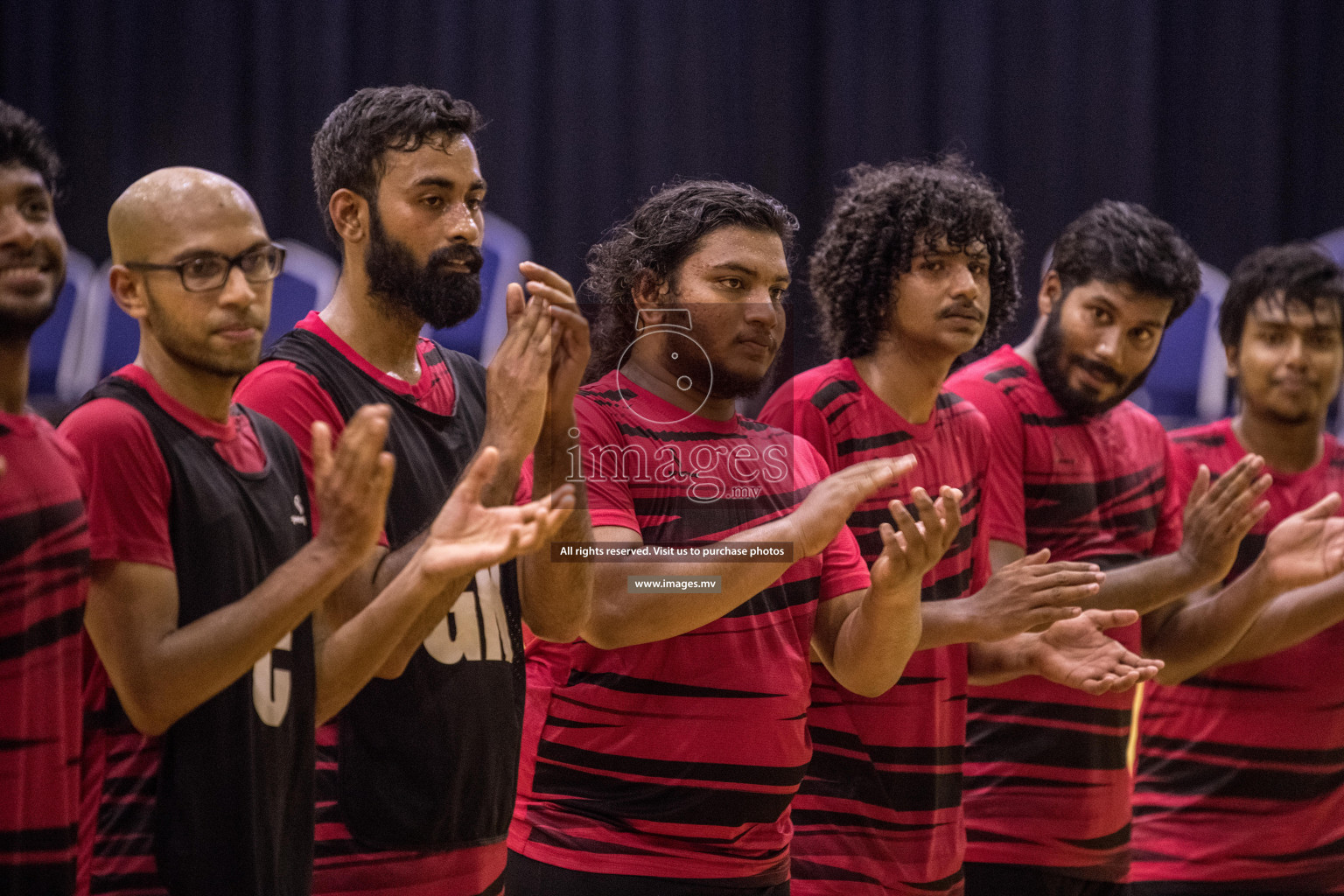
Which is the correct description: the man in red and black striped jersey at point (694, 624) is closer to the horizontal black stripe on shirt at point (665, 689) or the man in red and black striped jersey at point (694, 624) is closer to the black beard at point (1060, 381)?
the horizontal black stripe on shirt at point (665, 689)

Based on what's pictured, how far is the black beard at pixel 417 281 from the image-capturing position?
1950 mm

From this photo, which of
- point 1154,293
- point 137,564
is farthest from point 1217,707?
point 137,564

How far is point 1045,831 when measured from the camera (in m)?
2.50

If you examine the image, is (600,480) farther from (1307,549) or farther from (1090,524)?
(1307,549)

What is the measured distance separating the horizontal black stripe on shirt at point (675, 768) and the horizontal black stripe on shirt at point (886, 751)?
35 cm

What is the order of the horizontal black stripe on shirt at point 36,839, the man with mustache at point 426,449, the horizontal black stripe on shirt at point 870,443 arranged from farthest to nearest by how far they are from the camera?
the horizontal black stripe on shirt at point 870,443
the man with mustache at point 426,449
the horizontal black stripe on shirt at point 36,839

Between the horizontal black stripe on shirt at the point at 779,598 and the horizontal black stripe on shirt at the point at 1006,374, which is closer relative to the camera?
the horizontal black stripe on shirt at the point at 779,598

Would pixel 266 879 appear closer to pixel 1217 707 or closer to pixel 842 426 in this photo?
pixel 842 426

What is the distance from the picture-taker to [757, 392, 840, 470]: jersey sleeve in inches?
89.7

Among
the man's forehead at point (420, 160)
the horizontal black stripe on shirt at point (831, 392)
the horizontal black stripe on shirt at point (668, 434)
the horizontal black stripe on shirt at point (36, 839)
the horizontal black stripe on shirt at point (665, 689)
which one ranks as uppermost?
the man's forehead at point (420, 160)

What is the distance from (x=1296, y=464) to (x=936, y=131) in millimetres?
1809

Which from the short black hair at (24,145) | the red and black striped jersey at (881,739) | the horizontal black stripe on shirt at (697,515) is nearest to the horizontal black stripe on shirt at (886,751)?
the red and black striped jersey at (881,739)

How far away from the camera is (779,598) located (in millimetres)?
1995

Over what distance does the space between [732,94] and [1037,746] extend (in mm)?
2469
